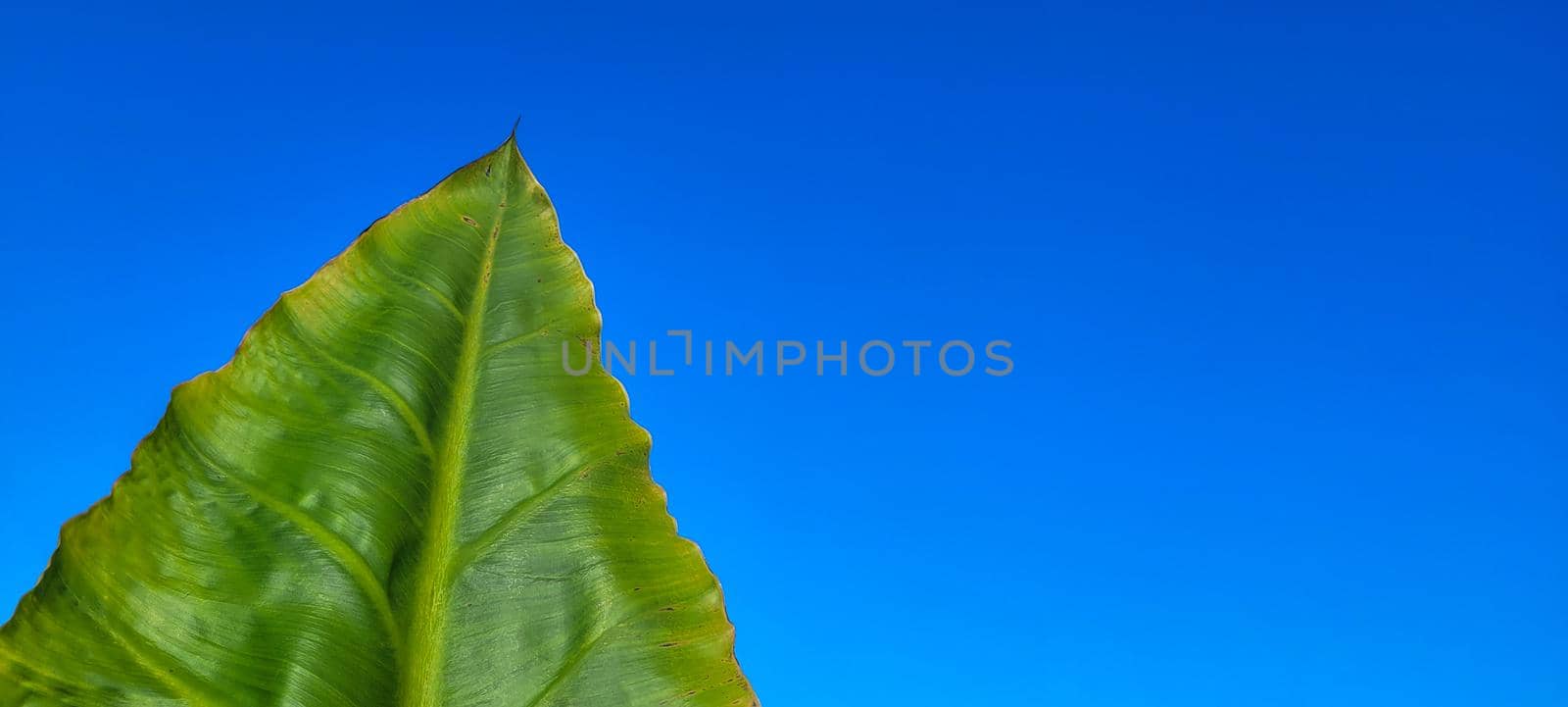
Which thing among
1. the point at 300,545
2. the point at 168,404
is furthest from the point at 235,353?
the point at 300,545

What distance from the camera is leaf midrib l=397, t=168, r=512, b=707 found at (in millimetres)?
1054

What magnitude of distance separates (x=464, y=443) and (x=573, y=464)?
0.10 metres

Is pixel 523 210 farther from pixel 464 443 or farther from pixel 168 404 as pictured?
pixel 168 404

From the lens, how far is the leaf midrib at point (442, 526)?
1054mm

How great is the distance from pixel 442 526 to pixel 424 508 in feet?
0.08

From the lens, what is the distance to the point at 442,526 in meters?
1.09

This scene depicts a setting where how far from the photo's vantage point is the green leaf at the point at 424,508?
1020mm

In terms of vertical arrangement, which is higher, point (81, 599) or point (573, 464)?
point (573, 464)

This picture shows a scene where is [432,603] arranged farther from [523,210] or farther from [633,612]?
[523,210]

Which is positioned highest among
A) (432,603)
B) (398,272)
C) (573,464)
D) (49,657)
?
(398,272)

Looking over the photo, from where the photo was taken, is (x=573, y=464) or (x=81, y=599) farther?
(x=573, y=464)

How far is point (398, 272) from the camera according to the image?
1.08 m

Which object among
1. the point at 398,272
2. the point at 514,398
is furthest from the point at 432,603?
the point at 398,272

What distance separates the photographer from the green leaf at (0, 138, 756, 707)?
102 centimetres
